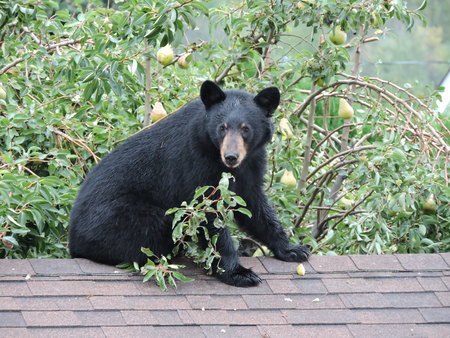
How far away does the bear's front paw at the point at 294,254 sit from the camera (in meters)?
3.83

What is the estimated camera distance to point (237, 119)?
12.4ft

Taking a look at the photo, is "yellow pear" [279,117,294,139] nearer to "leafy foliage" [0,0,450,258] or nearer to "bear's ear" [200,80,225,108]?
"leafy foliage" [0,0,450,258]

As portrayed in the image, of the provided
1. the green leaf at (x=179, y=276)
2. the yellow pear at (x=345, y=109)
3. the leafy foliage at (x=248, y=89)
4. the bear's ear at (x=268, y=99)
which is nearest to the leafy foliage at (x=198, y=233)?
the green leaf at (x=179, y=276)

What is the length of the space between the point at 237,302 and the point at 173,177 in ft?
2.75

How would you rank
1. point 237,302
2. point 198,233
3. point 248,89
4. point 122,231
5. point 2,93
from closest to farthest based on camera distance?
point 237,302 < point 198,233 < point 122,231 < point 248,89 < point 2,93

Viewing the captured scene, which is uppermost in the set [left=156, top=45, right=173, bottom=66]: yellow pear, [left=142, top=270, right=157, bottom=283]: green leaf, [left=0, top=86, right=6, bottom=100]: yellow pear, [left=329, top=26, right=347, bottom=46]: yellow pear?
[left=329, top=26, right=347, bottom=46]: yellow pear

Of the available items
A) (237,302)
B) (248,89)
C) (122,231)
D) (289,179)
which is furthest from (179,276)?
(248,89)

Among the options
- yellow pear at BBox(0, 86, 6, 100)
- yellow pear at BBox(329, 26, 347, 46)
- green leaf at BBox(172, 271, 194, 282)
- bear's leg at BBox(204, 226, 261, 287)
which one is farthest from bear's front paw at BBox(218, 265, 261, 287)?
yellow pear at BBox(0, 86, 6, 100)

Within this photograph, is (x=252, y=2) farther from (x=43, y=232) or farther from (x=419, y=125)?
(x=43, y=232)

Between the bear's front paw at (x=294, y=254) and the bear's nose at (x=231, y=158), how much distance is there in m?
0.58

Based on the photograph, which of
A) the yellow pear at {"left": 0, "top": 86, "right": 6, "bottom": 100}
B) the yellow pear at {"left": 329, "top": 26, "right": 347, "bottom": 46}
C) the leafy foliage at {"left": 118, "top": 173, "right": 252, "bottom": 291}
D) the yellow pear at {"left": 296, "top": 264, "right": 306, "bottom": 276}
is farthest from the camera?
the yellow pear at {"left": 0, "top": 86, "right": 6, "bottom": 100}

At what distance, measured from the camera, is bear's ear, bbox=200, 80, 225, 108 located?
3779mm

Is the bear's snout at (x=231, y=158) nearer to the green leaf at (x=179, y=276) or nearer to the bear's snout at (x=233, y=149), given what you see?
the bear's snout at (x=233, y=149)

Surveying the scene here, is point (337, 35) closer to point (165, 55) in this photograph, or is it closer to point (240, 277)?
point (165, 55)
